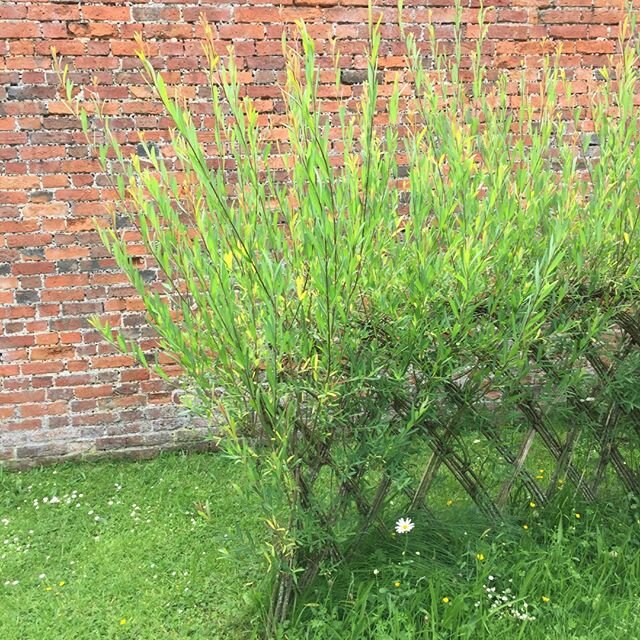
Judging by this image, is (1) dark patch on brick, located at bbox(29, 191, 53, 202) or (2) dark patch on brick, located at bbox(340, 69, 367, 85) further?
(2) dark patch on brick, located at bbox(340, 69, 367, 85)

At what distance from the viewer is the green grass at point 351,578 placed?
221 centimetres

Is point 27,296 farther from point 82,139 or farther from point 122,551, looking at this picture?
point 122,551

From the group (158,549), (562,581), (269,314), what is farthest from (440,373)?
(158,549)

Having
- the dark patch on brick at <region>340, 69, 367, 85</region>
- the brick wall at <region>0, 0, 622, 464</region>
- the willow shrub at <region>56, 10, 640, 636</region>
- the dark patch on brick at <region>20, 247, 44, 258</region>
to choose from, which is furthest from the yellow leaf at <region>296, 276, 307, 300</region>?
the dark patch on brick at <region>20, 247, 44, 258</region>

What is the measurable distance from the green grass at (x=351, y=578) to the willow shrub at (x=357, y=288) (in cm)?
22

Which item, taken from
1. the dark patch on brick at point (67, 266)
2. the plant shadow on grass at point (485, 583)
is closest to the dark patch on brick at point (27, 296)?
the dark patch on brick at point (67, 266)

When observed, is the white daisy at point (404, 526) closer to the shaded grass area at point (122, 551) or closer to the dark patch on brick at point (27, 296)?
the shaded grass area at point (122, 551)

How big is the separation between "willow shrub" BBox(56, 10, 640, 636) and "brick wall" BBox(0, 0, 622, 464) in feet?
5.00

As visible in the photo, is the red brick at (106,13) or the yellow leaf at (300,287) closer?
the yellow leaf at (300,287)

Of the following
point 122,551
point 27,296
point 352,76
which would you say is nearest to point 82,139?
point 27,296

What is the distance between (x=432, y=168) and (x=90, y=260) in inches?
89.0

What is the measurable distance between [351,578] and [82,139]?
103 inches

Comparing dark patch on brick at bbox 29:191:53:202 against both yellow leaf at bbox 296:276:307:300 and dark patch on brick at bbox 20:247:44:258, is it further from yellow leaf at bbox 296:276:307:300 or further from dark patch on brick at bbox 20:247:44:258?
yellow leaf at bbox 296:276:307:300

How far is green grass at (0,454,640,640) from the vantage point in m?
2.21
